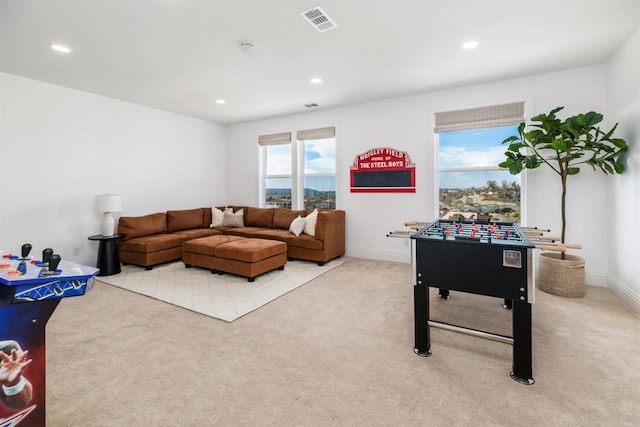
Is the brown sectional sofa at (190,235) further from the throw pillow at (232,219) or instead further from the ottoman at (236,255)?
the ottoman at (236,255)

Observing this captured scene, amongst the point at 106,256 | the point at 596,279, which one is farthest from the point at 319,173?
the point at 596,279

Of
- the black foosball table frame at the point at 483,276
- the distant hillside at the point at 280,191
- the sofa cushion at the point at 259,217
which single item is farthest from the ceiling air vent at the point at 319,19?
the sofa cushion at the point at 259,217

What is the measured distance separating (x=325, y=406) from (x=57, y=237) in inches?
179

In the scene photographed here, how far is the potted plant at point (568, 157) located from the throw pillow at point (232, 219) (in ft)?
14.4

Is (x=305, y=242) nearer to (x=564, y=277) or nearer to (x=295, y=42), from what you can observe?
(x=295, y=42)

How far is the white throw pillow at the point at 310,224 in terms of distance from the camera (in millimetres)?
4789

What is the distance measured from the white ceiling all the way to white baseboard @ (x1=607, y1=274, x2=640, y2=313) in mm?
2473

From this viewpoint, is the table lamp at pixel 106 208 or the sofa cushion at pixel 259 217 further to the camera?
the sofa cushion at pixel 259 217

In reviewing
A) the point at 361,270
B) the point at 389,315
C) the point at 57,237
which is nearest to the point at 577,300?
the point at 389,315

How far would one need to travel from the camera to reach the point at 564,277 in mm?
3221

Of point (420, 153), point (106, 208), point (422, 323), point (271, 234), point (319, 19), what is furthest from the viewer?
point (271, 234)

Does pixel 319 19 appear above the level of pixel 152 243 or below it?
above

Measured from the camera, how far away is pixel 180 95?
4.61 metres

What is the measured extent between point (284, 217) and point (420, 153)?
8.29ft
